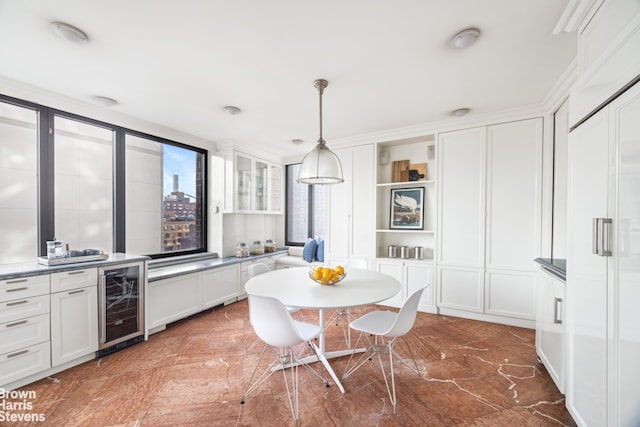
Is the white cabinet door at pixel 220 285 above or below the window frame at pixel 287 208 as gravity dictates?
below

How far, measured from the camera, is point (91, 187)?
2.98m

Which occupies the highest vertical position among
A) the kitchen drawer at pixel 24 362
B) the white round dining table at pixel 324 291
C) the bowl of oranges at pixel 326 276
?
the bowl of oranges at pixel 326 276

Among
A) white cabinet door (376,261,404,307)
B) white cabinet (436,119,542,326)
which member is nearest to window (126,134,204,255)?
white cabinet door (376,261,404,307)

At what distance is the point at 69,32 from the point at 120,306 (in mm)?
2280

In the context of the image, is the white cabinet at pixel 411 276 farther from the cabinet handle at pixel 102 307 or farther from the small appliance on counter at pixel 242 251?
the cabinet handle at pixel 102 307

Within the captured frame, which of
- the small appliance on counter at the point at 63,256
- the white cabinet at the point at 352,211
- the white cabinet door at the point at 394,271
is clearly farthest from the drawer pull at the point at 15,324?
the white cabinet door at the point at 394,271

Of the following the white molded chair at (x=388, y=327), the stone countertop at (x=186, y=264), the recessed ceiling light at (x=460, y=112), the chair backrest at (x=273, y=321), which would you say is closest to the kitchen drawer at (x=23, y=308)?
the stone countertop at (x=186, y=264)

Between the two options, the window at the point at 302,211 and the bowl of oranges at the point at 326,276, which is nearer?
the bowl of oranges at the point at 326,276

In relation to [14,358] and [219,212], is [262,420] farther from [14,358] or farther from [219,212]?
[219,212]

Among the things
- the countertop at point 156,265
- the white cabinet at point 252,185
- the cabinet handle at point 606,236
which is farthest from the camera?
the white cabinet at point 252,185

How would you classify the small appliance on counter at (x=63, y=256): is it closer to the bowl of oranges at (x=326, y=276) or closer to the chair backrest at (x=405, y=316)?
the bowl of oranges at (x=326, y=276)

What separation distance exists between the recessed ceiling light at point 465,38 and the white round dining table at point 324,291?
184 cm

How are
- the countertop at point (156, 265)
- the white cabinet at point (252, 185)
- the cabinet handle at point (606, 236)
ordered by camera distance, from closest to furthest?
the cabinet handle at point (606, 236), the countertop at point (156, 265), the white cabinet at point (252, 185)

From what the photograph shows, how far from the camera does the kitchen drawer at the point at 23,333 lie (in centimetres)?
193
